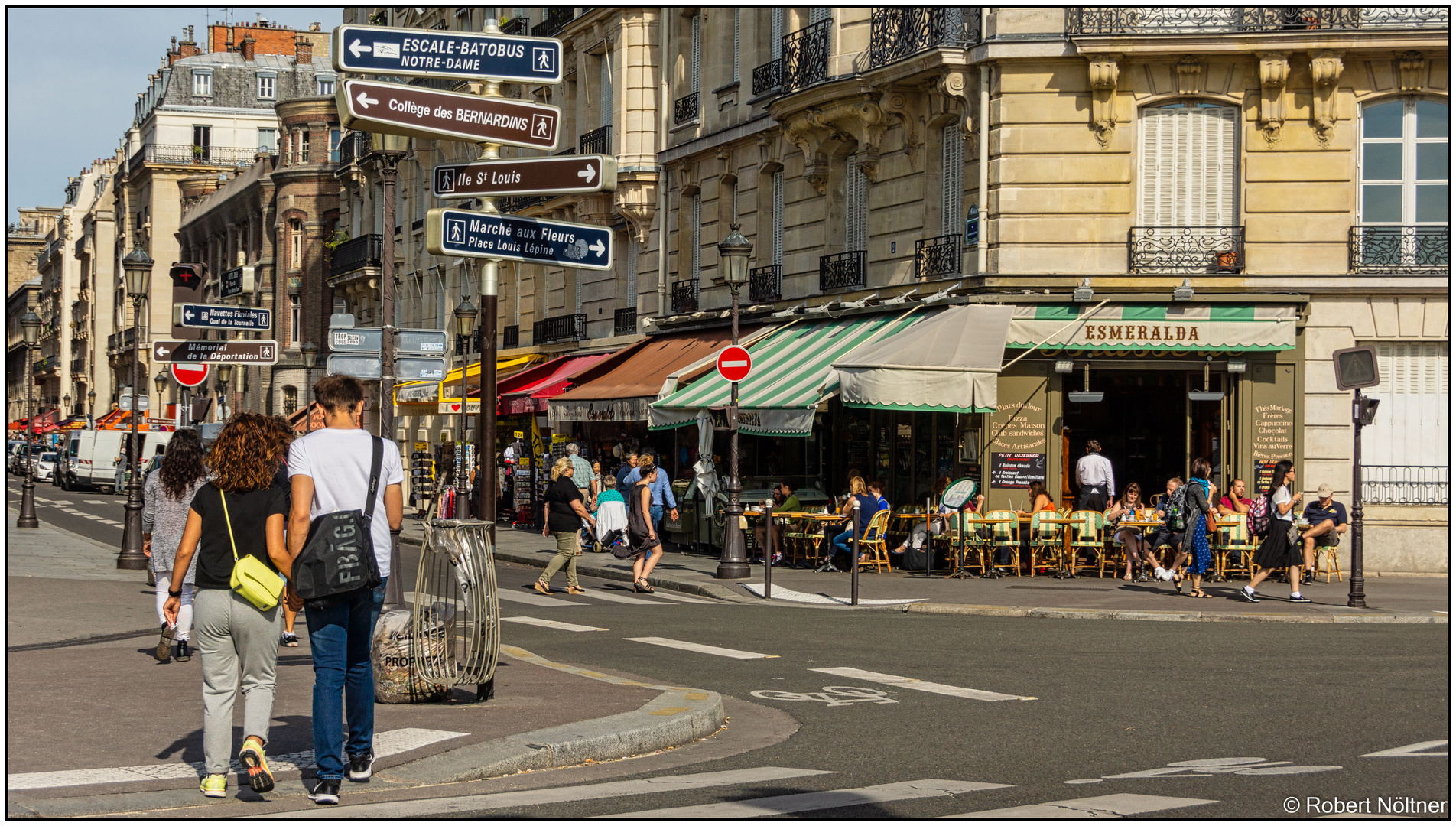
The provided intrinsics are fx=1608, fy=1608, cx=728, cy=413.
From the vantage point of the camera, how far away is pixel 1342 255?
20.7 meters

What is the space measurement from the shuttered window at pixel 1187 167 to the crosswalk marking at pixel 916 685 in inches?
452

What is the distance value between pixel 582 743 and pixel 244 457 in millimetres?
2136

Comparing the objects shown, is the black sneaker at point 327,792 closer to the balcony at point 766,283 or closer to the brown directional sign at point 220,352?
the brown directional sign at point 220,352

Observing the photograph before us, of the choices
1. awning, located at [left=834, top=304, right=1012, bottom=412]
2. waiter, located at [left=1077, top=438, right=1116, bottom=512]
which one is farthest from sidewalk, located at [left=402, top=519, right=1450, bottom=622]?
awning, located at [left=834, top=304, right=1012, bottom=412]

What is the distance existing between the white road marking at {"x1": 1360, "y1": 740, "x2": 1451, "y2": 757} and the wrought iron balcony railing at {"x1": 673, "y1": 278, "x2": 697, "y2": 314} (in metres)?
21.8

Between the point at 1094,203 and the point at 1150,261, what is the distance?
1.06 m

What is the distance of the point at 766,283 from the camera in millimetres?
26859

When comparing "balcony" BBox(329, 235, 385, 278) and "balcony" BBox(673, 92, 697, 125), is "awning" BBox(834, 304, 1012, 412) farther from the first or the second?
"balcony" BBox(329, 235, 385, 278)

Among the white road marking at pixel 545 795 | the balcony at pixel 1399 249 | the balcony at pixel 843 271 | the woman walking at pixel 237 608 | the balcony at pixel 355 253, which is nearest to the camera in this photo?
the white road marking at pixel 545 795

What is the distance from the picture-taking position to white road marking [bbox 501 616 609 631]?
14664mm

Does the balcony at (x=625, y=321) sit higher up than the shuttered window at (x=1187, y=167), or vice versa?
the shuttered window at (x=1187, y=167)

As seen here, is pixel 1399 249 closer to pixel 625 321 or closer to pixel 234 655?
pixel 625 321

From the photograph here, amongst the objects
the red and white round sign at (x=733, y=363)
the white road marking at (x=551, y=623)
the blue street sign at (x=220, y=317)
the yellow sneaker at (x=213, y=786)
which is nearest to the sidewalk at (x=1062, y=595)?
the red and white round sign at (x=733, y=363)

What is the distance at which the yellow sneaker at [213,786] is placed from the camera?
22.2 ft
